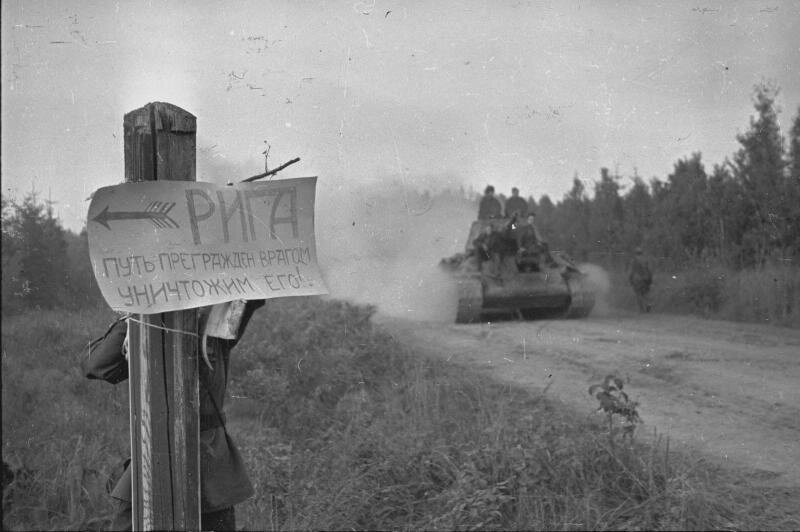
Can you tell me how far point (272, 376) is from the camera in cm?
610

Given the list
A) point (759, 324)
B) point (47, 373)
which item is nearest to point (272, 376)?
point (47, 373)

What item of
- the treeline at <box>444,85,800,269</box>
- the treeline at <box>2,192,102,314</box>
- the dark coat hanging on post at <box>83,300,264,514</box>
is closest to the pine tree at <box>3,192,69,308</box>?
the treeline at <box>2,192,102,314</box>

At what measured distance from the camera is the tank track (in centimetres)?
1248

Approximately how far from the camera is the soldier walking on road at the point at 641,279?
13344mm

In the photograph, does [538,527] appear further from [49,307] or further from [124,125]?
[49,307]

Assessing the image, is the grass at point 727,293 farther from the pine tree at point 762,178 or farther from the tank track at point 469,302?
the tank track at point 469,302

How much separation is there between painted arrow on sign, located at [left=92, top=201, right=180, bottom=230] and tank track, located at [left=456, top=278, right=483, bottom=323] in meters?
10.6

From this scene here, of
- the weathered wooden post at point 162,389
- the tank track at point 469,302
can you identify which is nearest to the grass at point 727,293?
the tank track at point 469,302

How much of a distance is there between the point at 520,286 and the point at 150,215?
1162 centimetres

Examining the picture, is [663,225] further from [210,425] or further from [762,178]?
[210,425]

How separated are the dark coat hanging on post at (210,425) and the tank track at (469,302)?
10.2m

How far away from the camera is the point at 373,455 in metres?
4.19

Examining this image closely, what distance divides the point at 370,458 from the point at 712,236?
947 centimetres

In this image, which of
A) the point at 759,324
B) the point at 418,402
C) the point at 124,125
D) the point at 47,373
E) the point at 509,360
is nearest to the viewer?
the point at 124,125
